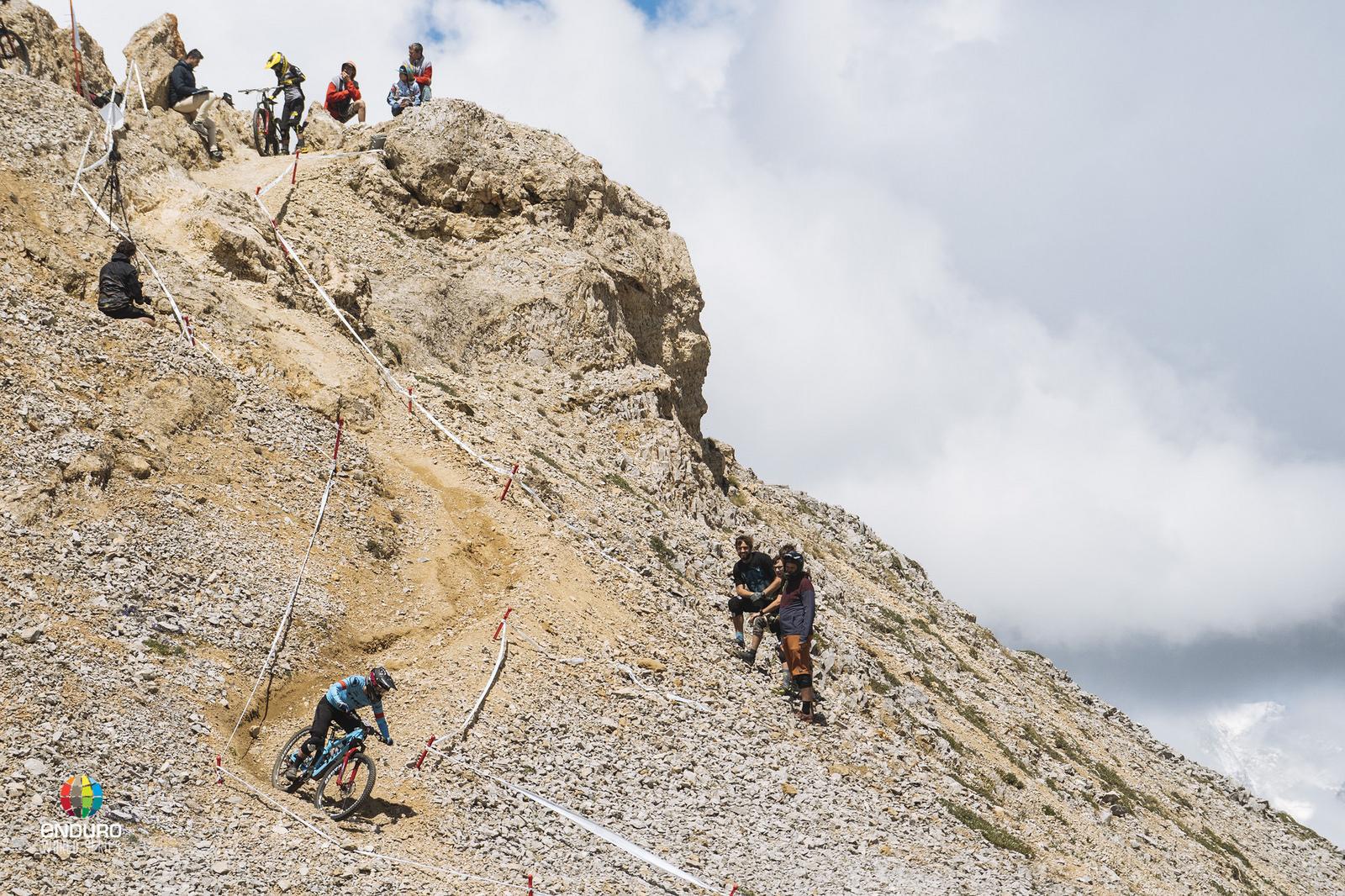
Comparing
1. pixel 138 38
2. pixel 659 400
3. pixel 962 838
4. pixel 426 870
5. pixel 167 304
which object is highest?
pixel 138 38

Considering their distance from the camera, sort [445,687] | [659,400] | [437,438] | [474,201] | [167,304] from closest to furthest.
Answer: [445,687] → [167,304] → [437,438] → [659,400] → [474,201]

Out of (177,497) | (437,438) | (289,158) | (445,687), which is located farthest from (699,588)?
(289,158)

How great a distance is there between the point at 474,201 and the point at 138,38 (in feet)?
37.3

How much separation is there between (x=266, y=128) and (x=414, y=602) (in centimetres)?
2221

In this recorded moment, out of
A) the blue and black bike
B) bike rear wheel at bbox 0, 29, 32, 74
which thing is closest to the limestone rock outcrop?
bike rear wheel at bbox 0, 29, 32, 74

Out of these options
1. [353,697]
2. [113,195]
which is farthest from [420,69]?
[353,697]

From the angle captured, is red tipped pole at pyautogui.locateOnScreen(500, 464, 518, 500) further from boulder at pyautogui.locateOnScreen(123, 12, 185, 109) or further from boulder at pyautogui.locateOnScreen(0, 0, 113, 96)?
boulder at pyautogui.locateOnScreen(123, 12, 185, 109)

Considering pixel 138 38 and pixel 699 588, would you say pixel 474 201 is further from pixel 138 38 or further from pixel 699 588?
pixel 699 588

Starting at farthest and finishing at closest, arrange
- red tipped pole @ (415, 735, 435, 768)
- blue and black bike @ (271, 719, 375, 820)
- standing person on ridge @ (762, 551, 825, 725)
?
standing person on ridge @ (762, 551, 825, 725), red tipped pole @ (415, 735, 435, 768), blue and black bike @ (271, 719, 375, 820)

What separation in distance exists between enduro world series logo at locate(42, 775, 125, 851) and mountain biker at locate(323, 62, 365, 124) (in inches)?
1165

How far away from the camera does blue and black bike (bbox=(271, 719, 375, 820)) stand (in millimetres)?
14328

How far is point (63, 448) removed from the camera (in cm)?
1741

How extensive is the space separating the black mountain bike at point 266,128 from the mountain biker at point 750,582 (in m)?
22.3

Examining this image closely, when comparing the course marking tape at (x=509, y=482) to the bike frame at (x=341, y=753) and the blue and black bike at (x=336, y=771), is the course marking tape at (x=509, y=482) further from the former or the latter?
the bike frame at (x=341, y=753)
